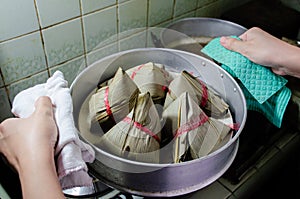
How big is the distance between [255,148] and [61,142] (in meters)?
0.51

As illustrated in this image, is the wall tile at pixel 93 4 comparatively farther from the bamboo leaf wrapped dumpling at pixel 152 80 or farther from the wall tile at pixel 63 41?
the bamboo leaf wrapped dumpling at pixel 152 80

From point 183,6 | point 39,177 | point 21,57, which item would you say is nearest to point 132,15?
point 183,6

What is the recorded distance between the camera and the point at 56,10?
71cm

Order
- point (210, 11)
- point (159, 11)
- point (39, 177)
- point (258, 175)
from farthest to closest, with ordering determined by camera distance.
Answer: point (210, 11)
point (159, 11)
point (258, 175)
point (39, 177)

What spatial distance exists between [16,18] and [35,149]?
1.03 ft

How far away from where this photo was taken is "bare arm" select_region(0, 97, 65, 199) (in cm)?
45

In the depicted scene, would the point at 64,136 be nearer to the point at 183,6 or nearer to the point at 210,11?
the point at 183,6

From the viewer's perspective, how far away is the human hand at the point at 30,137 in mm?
475

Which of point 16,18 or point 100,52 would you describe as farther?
point 100,52

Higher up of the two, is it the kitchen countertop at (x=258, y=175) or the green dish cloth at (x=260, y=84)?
the green dish cloth at (x=260, y=84)

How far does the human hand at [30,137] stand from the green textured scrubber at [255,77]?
397 millimetres

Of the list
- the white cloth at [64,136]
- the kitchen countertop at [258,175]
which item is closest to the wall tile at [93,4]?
the white cloth at [64,136]

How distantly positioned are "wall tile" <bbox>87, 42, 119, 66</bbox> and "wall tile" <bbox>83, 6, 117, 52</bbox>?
0.5 inches

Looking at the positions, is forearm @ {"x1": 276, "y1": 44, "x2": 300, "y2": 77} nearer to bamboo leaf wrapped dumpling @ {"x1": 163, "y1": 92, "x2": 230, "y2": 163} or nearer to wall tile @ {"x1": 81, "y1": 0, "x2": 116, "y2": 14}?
bamboo leaf wrapped dumpling @ {"x1": 163, "y1": 92, "x2": 230, "y2": 163}
